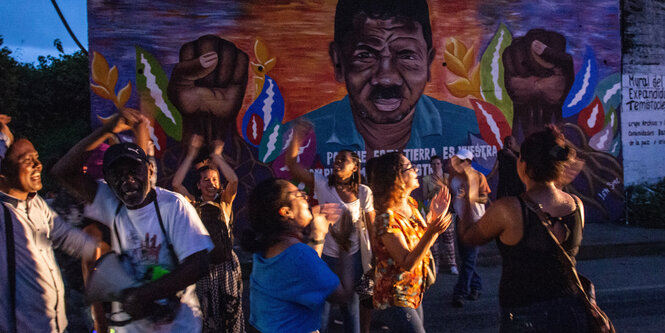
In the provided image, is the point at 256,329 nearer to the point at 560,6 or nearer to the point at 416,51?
the point at 416,51

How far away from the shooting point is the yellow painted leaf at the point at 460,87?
1100 cm

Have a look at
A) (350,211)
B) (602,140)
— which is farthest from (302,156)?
(602,140)

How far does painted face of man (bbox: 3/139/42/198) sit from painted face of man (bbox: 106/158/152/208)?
2.75 feet

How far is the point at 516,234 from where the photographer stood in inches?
107

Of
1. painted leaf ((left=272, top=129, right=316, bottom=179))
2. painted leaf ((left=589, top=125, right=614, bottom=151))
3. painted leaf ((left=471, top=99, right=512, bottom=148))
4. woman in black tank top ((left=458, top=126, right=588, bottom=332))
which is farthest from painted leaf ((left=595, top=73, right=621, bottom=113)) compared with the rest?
woman in black tank top ((left=458, top=126, right=588, bottom=332))

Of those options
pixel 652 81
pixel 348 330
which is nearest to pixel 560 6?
pixel 652 81

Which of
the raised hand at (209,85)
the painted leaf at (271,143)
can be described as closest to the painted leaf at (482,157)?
the painted leaf at (271,143)

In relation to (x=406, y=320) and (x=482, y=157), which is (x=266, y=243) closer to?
(x=406, y=320)

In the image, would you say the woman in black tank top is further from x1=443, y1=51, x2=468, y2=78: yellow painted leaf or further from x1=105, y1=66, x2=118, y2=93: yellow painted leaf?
x1=443, y1=51, x2=468, y2=78: yellow painted leaf

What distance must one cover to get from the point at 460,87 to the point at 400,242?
8.23m

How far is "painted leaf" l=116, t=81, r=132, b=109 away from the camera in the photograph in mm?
9484

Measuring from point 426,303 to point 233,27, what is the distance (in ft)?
20.0

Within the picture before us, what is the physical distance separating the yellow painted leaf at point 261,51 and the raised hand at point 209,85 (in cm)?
21

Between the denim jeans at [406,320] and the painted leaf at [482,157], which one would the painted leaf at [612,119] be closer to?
the painted leaf at [482,157]
